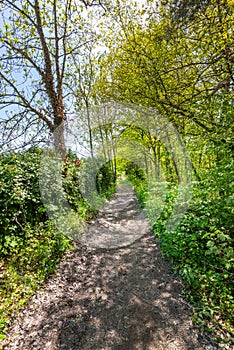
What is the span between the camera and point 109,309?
2.84m

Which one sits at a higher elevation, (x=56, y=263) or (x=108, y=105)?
(x=108, y=105)

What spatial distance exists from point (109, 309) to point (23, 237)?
215 cm

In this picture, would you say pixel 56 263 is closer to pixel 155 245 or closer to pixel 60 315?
pixel 60 315

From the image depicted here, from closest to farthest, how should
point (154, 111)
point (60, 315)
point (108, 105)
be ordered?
point (60, 315), point (154, 111), point (108, 105)

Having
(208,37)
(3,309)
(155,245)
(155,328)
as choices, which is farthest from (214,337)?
(208,37)

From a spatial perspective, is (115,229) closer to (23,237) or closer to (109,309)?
(23,237)

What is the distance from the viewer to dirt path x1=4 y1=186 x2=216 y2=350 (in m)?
2.31

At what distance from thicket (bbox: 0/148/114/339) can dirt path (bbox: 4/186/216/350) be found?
0.75 feet

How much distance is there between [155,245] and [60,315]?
267 cm

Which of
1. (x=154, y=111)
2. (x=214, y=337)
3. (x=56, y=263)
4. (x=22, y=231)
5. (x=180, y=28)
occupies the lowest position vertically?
(x=214, y=337)

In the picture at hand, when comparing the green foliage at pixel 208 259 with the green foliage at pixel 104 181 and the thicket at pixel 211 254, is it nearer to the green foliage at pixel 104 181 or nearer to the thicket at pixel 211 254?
the thicket at pixel 211 254

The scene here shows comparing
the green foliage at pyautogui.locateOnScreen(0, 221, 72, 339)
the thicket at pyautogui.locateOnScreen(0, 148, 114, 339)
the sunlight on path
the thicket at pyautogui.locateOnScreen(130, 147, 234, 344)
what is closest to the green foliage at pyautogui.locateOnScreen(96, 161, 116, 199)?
the sunlight on path

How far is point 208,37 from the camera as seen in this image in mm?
4129

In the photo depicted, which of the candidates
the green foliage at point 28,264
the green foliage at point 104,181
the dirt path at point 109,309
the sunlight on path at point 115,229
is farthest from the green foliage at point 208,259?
the green foliage at point 104,181
